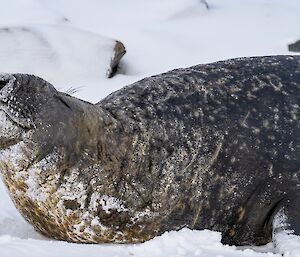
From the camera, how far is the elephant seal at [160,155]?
11.5ft

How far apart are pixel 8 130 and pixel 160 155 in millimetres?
743

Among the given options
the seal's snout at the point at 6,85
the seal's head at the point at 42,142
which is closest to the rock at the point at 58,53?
the seal's head at the point at 42,142

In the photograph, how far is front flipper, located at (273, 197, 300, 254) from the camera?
350 cm

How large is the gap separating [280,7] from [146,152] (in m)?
4.94

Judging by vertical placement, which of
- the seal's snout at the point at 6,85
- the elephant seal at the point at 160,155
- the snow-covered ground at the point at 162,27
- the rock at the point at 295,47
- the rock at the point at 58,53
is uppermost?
the seal's snout at the point at 6,85

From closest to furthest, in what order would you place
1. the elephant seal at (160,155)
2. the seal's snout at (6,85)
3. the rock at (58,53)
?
the seal's snout at (6,85)
the elephant seal at (160,155)
the rock at (58,53)

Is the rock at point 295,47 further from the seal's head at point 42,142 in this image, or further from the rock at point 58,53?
the seal's head at point 42,142

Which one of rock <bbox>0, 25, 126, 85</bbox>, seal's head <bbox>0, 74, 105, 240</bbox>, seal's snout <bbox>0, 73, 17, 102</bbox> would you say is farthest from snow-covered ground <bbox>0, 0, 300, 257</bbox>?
seal's snout <bbox>0, 73, 17, 102</bbox>

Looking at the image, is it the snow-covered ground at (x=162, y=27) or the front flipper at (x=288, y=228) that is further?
the snow-covered ground at (x=162, y=27)

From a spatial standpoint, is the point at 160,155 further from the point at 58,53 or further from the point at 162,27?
the point at 162,27

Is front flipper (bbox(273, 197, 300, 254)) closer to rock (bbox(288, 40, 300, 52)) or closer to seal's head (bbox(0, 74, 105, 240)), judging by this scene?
seal's head (bbox(0, 74, 105, 240))

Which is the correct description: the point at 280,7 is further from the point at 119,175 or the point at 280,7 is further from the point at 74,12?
the point at 119,175

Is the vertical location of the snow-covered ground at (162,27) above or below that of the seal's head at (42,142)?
below

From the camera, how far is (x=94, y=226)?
3.66 m
